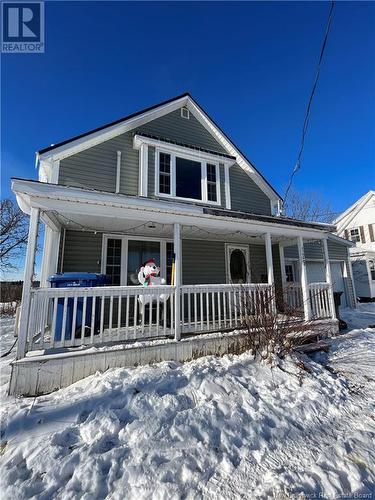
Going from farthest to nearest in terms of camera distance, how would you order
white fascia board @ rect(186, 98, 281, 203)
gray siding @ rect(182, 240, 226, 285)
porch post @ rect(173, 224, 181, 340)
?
white fascia board @ rect(186, 98, 281, 203) < gray siding @ rect(182, 240, 226, 285) < porch post @ rect(173, 224, 181, 340)

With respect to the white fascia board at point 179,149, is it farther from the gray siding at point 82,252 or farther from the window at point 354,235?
the window at point 354,235

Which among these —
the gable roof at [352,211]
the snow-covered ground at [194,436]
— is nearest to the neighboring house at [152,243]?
the snow-covered ground at [194,436]

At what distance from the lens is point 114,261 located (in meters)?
7.22

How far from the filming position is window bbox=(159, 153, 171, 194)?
8261 mm

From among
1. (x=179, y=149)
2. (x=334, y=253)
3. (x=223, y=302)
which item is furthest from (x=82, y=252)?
(x=334, y=253)

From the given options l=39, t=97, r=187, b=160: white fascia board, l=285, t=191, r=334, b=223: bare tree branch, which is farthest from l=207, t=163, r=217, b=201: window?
l=285, t=191, r=334, b=223: bare tree branch

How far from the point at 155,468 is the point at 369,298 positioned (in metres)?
17.8

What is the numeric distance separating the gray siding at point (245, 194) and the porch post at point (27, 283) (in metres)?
7.12

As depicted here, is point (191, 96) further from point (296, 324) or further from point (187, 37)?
point (296, 324)

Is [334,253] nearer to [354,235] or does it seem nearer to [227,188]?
[227,188]

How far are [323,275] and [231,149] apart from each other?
8.49 metres

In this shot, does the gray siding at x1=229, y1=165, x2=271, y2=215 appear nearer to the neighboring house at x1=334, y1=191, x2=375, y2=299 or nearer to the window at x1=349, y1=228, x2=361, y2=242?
the neighboring house at x1=334, y1=191, x2=375, y2=299

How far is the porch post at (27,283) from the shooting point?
12.5 ft

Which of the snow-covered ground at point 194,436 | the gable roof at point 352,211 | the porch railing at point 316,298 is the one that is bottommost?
the snow-covered ground at point 194,436
